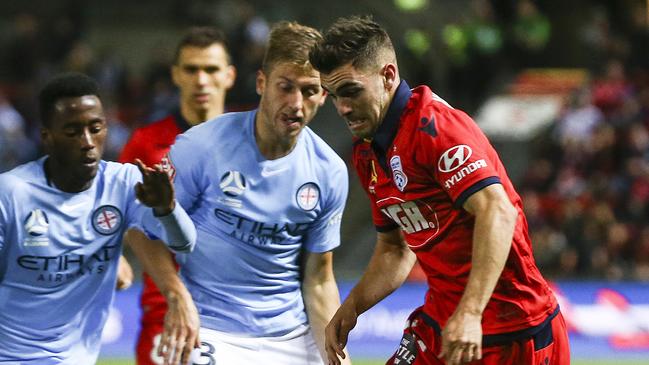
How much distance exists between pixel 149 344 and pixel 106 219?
5.87 feet

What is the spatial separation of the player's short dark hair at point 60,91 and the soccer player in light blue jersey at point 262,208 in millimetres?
549

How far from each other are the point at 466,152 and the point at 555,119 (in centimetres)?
1378

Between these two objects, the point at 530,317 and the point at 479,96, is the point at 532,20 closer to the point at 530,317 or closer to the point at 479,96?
the point at 479,96

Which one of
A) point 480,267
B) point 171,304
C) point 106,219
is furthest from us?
point 106,219

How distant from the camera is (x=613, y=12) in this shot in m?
21.2

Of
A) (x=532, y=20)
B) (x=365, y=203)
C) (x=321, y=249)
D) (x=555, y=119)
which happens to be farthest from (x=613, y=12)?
(x=321, y=249)

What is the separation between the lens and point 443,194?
510 cm

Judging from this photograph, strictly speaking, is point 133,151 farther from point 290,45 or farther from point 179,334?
point 179,334

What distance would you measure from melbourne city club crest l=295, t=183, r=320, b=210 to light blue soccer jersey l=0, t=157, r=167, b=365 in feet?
2.55

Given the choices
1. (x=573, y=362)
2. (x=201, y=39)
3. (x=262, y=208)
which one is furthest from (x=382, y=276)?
(x=573, y=362)

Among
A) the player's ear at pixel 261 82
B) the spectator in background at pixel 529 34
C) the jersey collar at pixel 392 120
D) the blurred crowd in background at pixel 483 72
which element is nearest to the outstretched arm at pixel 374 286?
the jersey collar at pixel 392 120

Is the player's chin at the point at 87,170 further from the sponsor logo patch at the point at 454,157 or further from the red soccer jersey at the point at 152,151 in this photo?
the sponsor logo patch at the point at 454,157

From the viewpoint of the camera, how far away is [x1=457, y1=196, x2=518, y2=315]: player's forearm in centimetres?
466

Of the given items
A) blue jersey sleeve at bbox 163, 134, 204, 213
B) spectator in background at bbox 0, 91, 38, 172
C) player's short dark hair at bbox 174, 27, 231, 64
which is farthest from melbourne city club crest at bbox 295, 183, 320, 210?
spectator in background at bbox 0, 91, 38, 172
